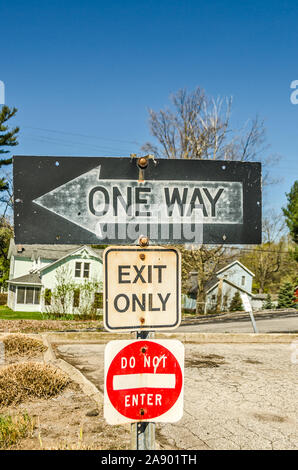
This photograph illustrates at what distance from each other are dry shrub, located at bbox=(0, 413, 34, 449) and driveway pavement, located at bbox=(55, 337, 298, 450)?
1.33 m

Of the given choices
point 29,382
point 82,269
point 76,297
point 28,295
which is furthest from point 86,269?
point 29,382

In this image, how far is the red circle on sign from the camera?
1.94 m

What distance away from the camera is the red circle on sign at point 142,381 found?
6.37ft

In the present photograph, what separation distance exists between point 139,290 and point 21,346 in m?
7.87

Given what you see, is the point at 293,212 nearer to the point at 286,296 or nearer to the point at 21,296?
the point at 286,296

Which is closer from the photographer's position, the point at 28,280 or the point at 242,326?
the point at 242,326

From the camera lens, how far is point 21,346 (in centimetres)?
911

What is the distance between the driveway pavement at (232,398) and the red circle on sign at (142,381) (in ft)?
8.28

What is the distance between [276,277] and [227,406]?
62.7 metres
